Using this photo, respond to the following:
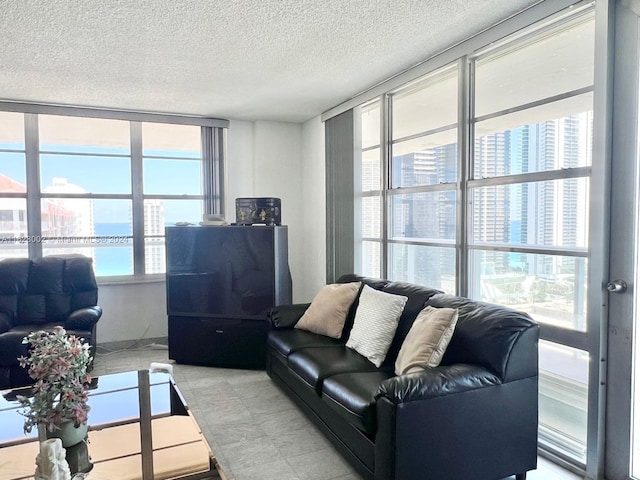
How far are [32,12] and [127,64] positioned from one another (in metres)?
0.87

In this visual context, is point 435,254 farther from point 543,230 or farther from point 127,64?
point 127,64

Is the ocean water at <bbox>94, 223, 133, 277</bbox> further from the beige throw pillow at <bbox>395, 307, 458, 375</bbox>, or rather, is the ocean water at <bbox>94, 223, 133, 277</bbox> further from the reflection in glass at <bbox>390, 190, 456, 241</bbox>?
the beige throw pillow at <bbox>395, 307, 458, 375</bbox>

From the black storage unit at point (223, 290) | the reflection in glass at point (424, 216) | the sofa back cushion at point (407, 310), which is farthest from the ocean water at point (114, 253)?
the sofa back cushion at point (407, 310)

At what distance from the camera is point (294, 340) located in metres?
3.30

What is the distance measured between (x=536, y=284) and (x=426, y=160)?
1.33m

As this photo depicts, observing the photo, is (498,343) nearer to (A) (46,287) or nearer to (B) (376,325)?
(B) (376,325)

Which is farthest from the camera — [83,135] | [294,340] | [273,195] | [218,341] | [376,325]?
[273,195]

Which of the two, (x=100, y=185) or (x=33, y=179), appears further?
(x=100, y=185)

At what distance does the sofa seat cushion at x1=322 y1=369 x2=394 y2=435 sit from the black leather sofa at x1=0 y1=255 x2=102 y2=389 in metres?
2.51

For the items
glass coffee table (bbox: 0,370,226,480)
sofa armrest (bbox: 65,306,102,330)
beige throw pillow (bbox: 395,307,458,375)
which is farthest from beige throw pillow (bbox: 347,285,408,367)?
sofa armrest (bbox: 65,306,102,330)

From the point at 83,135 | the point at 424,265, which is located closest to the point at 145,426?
the point at 424,265

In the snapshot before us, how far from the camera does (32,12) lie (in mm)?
2553

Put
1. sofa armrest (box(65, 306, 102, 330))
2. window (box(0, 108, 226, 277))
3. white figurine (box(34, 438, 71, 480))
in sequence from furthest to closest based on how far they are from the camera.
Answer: window (box(0, 108, 226, 277))
sofa armrest (box(65, 306, 102, 330))
white figurine (box(34, 438, 71, 480))

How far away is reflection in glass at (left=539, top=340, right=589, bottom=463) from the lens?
7.95ft
